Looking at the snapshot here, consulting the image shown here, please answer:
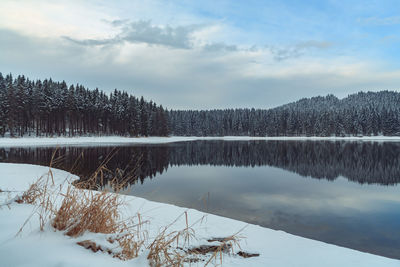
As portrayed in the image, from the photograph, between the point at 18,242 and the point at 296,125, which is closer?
the point at 18,242

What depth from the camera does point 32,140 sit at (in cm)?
4425

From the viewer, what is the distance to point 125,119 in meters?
66.5

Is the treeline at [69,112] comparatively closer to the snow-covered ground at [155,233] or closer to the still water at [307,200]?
the still water at [307,200]

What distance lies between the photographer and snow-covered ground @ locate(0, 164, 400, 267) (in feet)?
5.33

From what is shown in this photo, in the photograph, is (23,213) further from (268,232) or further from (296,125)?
(296,125)

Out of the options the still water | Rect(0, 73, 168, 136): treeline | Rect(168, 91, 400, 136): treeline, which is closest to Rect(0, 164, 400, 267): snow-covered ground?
the still water

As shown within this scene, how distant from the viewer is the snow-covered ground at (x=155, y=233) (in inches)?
63.9

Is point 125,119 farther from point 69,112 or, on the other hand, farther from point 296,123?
point 296,123

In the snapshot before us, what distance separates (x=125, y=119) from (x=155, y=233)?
216ft

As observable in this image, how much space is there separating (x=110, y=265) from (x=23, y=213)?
5.19 ft

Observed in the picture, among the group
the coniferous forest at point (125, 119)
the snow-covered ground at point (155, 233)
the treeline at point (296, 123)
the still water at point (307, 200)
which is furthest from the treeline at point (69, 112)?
the snow-covered ground at point (155, 233)

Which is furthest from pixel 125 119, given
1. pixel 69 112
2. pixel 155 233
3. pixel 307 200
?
pixel 155 233

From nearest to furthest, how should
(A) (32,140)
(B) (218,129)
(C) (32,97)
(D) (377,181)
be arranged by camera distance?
(D) (377,181), (A) (32,140), (C) (32,97), (B) (218,129)

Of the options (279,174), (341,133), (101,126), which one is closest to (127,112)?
(101,126)
